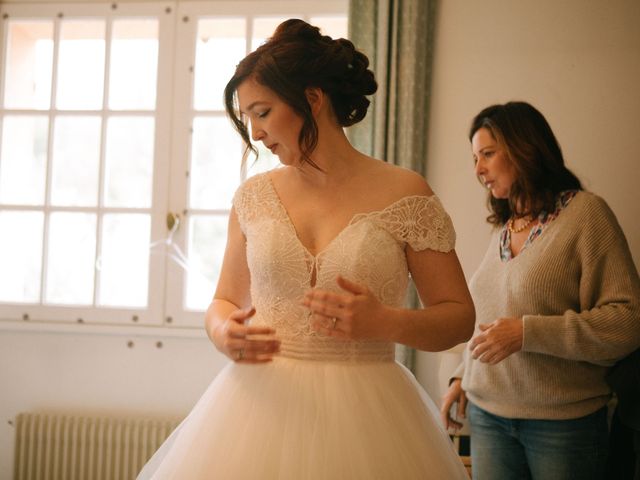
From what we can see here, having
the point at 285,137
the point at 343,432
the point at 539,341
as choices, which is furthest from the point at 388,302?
the point at 539,341

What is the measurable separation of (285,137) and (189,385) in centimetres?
198

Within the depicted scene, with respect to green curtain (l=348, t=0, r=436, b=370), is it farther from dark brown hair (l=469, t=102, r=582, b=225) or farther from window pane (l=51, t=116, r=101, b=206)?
window pane (l=51, t=116, r=101, b=206)

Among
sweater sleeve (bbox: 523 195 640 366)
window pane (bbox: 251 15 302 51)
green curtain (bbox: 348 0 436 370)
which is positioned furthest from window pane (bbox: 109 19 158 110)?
sweater sleeve (bbox: 523 195 640 366)

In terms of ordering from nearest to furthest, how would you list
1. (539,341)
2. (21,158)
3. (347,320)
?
(347,320) → (539,341) → (21,158)

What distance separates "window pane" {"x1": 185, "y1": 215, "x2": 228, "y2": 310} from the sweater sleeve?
174 centimetres

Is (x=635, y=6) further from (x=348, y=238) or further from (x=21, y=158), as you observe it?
(x=21, y=158)

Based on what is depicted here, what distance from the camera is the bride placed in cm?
110

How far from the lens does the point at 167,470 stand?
116cm

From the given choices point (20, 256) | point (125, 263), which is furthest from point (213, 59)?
point (20, 256)

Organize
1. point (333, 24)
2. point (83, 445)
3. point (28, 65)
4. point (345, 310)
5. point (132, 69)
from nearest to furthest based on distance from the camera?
point (345, 310) < point (83, 445) < point (333, 24) < point (132, 69) < point (28, 65)

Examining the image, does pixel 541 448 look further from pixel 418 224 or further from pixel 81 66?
pixel 81 66

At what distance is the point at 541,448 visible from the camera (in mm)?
1553

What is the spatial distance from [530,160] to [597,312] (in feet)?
1.48

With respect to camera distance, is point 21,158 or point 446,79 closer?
point 446,79
